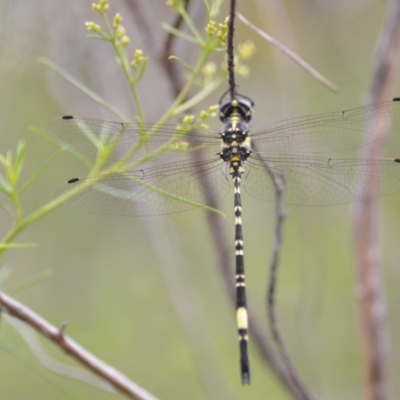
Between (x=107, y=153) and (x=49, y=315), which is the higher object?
(x=107, y=153)

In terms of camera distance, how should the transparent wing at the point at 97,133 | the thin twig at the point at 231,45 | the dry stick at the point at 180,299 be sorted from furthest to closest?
the dry stick at the point at 180,299, the transparent wing at the point at 97,133, the thin twig at the point at 231,45

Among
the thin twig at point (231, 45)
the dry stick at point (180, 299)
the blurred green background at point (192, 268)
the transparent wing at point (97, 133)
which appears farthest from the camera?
the blurred green background at point (192, 268)

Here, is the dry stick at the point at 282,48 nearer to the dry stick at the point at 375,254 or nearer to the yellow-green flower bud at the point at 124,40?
the yellow-green flower bud at the point at 124,40

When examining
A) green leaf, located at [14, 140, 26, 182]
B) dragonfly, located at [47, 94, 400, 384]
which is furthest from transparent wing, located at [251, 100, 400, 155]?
green leaf, located at [14, 140, 26, 182]

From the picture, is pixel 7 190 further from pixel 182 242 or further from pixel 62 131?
pixel 182 242

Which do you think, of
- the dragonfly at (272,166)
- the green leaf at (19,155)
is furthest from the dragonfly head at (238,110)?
the green leaf at (19,155)

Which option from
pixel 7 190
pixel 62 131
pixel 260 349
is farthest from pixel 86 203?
pixel 260 349

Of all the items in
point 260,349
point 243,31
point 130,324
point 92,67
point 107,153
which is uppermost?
point 243,31

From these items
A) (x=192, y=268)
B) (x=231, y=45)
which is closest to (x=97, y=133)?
(x=231, y=45)

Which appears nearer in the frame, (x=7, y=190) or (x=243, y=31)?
(x=7, y=190)
